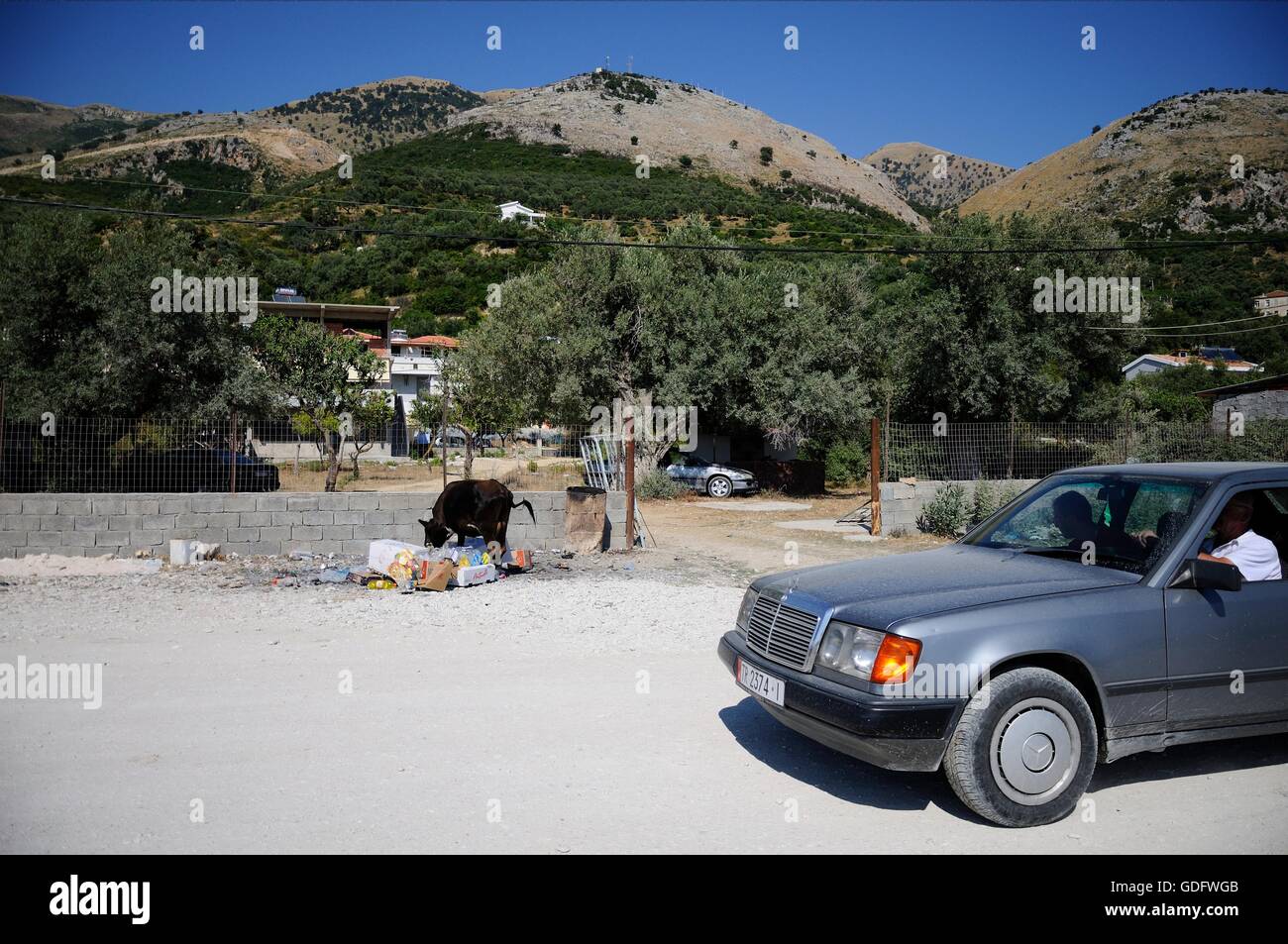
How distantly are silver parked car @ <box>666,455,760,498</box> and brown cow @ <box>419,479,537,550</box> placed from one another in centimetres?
1511

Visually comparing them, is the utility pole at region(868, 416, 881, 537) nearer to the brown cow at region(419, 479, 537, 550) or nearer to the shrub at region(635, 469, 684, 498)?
the brown cow at region(419, 479, 537, 550)

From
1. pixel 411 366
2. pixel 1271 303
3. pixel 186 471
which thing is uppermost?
pixel 1271 303

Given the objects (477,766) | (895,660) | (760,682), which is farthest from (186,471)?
(895,660)

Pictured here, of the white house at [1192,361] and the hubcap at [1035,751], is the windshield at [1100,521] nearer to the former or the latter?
the hubcap at [1035,751]

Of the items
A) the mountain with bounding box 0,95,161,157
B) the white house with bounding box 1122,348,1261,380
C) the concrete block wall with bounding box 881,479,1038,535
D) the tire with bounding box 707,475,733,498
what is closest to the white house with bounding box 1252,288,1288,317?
the white house with bounding box 1122,348,1261,380

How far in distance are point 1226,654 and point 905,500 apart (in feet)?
41.3

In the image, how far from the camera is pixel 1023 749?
12.6 feet

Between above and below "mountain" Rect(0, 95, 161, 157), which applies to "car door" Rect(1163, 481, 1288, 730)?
below

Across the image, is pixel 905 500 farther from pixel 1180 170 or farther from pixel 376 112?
pixel 376 112

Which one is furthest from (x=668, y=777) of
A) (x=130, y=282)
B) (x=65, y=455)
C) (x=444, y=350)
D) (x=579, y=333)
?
(x=444, y=350)

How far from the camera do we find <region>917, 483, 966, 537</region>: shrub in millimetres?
15835

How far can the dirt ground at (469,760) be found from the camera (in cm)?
373

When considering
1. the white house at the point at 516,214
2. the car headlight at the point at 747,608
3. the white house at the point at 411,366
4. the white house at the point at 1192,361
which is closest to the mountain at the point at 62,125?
the white house at the point at 411,366
